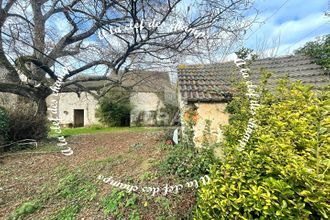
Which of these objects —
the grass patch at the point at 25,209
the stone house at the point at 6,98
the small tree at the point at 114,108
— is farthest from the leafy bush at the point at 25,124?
the small tree at the point at 114,108

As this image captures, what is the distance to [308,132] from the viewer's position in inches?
77.9

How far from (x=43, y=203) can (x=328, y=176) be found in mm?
4729

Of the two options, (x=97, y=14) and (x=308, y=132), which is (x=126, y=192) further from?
(x=97, y=14)

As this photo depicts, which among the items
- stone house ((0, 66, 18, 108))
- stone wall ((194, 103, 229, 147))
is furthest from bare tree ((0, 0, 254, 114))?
stone wall ((194, 103, 229, 147))

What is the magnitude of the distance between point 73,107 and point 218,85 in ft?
50.2

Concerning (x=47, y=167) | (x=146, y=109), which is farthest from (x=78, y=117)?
(x=47, y=167)

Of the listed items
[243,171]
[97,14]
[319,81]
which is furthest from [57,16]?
[319,81]

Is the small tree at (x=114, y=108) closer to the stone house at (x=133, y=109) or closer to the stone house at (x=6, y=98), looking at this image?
the stone house at (x=133, y=109)

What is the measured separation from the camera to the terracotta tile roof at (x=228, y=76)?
5258 millimetres

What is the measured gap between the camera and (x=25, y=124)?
8.42 metres

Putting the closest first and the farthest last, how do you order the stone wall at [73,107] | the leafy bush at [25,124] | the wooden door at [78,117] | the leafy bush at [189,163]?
the leafy bush at [189,163] < the leafy bush at [25,124] < the stone wall at [73,107] < the wooden door at [78,117]

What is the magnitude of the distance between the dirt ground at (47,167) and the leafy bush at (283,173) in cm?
253

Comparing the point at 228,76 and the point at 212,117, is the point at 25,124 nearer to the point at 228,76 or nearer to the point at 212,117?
the point at 212,117

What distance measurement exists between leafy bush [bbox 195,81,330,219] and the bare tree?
318 cm
